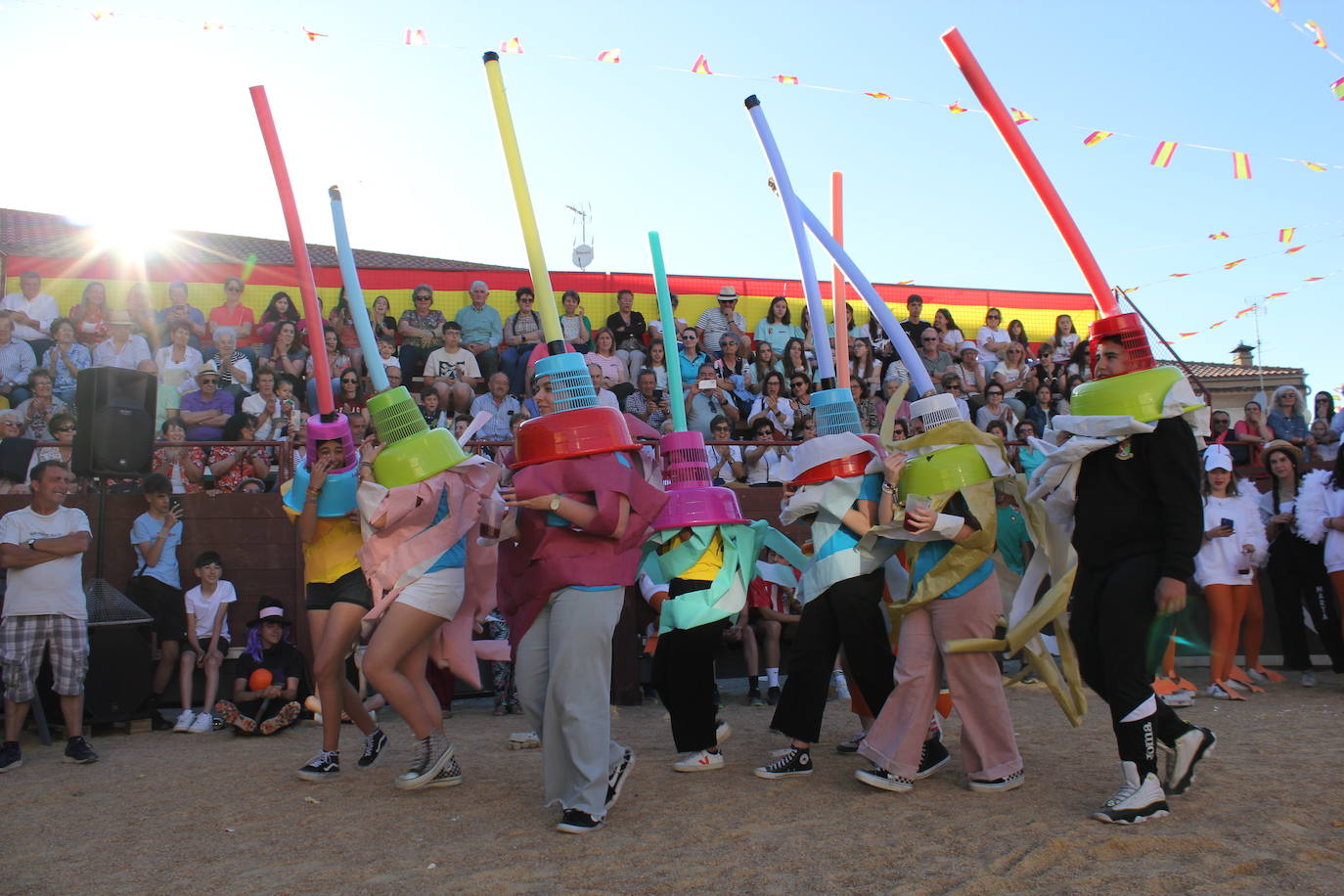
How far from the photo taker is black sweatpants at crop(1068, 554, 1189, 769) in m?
3.69

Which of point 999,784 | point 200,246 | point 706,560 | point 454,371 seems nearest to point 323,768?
point 706,560

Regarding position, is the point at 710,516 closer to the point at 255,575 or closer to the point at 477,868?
the point at 477,868

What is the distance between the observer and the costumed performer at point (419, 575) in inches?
177

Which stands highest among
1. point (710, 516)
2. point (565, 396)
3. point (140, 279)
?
point (140, 279)

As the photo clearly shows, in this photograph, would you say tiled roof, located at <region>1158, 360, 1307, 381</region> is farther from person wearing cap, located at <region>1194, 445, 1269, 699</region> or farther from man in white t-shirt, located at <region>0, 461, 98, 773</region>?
man in white t-shirt, located at <region>0, 461, 98, 773</region>

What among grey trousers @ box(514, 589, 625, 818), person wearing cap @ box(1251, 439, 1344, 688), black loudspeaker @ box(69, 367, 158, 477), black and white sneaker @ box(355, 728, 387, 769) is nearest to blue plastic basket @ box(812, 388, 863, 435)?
grey trousers @ box(514, 589, 625, 818)

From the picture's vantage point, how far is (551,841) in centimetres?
370

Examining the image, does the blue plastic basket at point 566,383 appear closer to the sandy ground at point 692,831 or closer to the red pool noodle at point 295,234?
the red pool noodle at point 295,234

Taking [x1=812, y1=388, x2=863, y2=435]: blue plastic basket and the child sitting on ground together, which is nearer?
[x1=812, y1=388, x2=863, y2=435]: blue plastic basket

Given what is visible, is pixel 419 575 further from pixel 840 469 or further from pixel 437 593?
pixel 840 469

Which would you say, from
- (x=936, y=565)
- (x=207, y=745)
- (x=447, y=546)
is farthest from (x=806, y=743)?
(x=207, y=745)

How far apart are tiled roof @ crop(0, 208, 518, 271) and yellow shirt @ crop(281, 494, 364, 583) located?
28.8ft

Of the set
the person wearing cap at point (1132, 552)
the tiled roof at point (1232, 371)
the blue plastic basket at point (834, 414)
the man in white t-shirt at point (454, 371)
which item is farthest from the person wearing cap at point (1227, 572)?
the tiled roof at point (1232, 371)

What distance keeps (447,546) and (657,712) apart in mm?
3296
